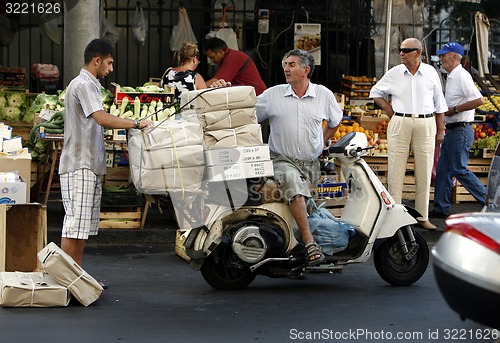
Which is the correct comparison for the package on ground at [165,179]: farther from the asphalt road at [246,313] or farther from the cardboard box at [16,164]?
the cardboard box at [16,164]

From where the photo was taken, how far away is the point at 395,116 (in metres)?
11.5

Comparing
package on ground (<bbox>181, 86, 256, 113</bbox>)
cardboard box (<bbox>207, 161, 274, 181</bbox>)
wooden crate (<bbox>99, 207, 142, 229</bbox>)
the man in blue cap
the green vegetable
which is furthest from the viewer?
the man in blue cap

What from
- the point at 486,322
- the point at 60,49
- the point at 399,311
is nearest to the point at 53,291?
the point at 399,311

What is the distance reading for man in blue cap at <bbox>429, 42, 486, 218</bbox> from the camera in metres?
12.2

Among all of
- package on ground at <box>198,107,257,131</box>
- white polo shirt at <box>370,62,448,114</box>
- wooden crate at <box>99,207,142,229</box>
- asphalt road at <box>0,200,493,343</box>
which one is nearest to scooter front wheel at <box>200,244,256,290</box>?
asphalt road at <box>0,200,493,343</box>

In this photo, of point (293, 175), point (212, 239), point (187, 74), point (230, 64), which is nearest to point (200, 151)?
point (212, 239)

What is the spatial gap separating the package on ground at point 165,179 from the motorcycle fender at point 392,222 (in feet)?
5.43

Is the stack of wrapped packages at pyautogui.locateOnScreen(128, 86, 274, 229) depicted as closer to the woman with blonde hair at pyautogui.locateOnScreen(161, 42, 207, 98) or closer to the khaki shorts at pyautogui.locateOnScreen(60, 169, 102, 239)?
the khaki shorts at pyautogui.locateOnScreen(60, 169, 102, 239)

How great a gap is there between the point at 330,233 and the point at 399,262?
2.16 feet

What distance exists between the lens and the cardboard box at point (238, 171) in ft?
27.0

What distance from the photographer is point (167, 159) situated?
26.0ft

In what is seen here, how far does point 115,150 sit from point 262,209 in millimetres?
4042

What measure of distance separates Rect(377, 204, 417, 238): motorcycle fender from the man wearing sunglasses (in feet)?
8.70

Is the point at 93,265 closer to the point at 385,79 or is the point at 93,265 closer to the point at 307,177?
the point at 307,177
